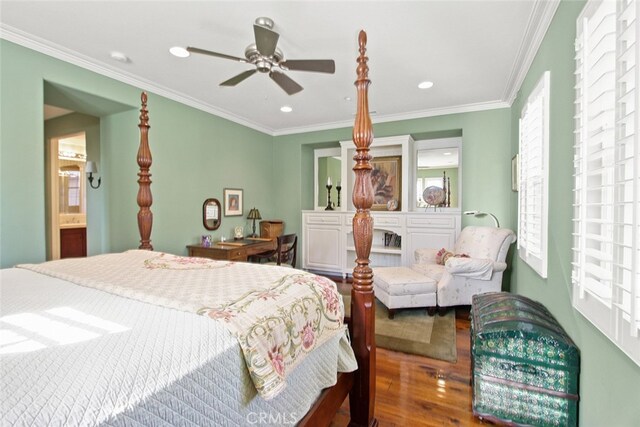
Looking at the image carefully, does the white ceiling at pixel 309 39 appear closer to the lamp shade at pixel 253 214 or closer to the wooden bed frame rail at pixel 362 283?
the wooden bed frame rail at pixel 362 283

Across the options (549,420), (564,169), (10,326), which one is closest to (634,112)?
(564,169)

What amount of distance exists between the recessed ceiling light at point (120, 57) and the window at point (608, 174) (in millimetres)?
3353

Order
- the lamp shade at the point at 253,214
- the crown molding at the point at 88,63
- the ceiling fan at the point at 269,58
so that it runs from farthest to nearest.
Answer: the lamp shade at the point at 253,214
the crown molding at the point at 88,63
the ceiling fan at the point at 269,58

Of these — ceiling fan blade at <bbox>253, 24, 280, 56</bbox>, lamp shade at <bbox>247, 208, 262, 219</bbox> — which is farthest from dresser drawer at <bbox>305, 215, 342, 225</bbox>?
ceiling fan blade at <bbox>253, 24, 280, 56</bbox>

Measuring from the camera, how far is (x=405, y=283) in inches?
126

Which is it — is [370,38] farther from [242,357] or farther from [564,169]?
[242,357]

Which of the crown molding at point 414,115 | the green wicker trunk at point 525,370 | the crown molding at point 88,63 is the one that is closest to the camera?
the green wicker trunk at point 525,370

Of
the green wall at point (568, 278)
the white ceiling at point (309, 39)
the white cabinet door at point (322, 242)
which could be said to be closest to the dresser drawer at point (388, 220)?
the white cabinet door at point (322, 242)

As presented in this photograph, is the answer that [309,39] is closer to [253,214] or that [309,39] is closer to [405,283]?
[405,283]

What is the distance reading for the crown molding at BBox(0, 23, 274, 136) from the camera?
93.7 inches

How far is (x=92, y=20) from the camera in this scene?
2.24 meters

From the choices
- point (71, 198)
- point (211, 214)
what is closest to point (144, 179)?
point (211, 214)

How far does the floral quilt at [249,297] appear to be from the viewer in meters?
0.94

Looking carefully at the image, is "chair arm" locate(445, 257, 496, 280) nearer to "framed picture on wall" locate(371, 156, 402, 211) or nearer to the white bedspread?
"framed picture on wall" locate(371, 156, 402, 211)
